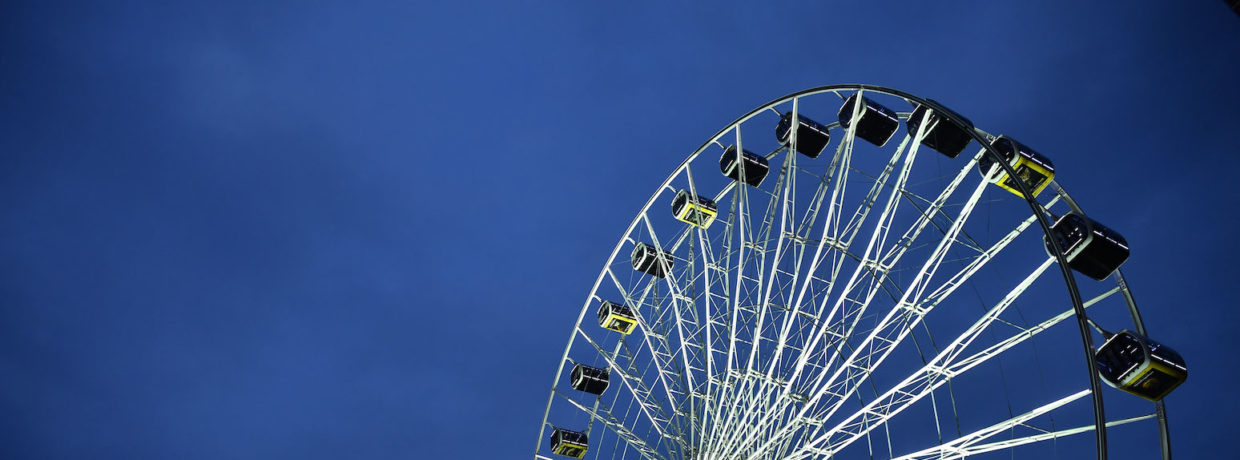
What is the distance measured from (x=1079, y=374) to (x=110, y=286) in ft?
235

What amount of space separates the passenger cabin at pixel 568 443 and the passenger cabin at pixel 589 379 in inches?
63.2

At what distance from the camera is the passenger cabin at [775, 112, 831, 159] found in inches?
864

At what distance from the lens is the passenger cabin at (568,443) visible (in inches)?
1071

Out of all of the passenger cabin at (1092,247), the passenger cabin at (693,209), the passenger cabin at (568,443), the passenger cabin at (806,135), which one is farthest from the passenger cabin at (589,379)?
the passenger cabin at (1092,247)

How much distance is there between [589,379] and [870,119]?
527 inches

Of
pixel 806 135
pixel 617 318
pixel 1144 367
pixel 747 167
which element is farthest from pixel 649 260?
pixel 1144 367

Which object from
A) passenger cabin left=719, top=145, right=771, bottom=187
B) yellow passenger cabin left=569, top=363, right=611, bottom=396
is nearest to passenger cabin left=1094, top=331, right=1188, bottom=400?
passenger cabin left=719, top=145, right=771, bottom=187

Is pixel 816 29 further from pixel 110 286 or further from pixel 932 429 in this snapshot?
pixel 110 286

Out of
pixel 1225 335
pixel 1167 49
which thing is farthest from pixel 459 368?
pixel 1167 49

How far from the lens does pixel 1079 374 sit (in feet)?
191

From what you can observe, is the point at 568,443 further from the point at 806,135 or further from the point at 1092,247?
the point at 1092,247

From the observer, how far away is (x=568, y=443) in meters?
27.3

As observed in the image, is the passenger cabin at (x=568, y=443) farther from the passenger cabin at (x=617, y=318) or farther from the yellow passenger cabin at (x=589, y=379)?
the passenger cabin at (x=617, y=318)

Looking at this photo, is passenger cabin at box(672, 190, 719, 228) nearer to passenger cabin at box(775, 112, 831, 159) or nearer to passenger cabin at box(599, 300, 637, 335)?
passenger cabin at box(775, 112, 831, 159)
